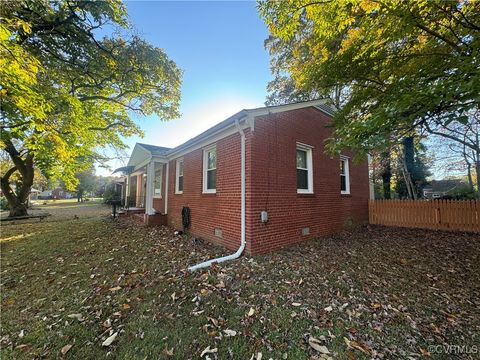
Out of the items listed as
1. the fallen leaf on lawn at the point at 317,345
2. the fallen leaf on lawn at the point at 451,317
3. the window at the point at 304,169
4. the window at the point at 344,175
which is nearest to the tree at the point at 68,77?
the fallen leaf on lawn at the point at 317,345

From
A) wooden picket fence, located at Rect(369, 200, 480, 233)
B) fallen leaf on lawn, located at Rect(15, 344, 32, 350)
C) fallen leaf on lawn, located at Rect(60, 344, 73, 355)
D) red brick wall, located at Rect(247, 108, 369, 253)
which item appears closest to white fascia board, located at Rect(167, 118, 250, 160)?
red brick wall, located at Rect(247, 108, 369, 253)

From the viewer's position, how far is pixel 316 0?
16.7ft

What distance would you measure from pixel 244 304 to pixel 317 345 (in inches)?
46.5

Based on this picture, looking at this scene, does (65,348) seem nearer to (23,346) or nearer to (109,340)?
(109,340)

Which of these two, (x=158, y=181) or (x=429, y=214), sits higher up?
(x=158, y=181)

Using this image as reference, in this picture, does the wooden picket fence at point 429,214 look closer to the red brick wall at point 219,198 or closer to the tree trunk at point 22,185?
the red brick wall at point 219,198

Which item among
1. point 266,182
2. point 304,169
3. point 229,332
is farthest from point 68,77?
point 229,332

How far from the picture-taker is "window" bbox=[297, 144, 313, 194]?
276 inches

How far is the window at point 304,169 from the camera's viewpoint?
23.0 feet

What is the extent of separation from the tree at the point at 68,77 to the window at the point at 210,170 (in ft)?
15.1

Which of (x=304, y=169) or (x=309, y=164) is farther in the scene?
(x=309, y=164)

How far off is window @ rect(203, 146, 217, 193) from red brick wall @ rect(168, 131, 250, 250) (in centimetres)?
18

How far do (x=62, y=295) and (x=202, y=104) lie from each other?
893 centimetres

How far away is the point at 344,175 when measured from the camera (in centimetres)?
916
